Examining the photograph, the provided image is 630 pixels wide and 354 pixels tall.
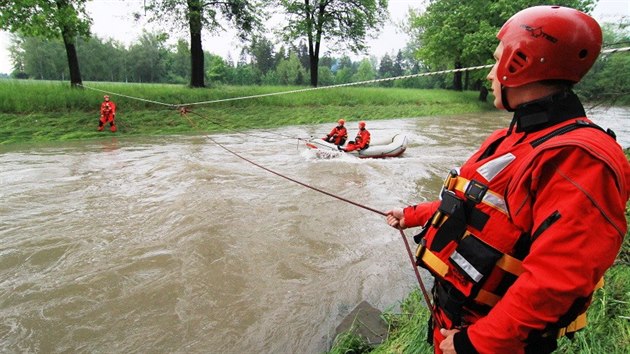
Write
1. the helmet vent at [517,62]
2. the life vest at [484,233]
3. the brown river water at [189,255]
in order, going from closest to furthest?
the life vest at [484,233] < the helmet vent at [517,62] < the brown river water at [189,255]

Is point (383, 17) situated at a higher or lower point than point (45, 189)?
higher

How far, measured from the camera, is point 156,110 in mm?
15883

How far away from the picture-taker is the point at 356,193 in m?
7.93

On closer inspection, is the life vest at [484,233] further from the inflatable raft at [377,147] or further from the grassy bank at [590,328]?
the inflatable raft at [377,147]

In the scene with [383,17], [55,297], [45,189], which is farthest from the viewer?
[383,17]

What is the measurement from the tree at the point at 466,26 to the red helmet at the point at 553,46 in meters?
24.8

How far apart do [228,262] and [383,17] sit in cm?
2701

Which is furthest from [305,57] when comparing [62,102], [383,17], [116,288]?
[116,288]

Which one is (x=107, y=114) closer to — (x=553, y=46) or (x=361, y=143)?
(x=361, y=143)

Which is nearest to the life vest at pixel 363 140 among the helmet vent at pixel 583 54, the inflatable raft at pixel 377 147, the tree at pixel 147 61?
the inflatable raft at pixel 377 147

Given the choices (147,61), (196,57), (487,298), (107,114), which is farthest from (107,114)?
(147,61)

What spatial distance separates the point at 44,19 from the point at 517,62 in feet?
51.2

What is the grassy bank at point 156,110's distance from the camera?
42.6ft

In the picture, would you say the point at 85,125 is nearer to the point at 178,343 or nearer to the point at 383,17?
the point at 178,343
